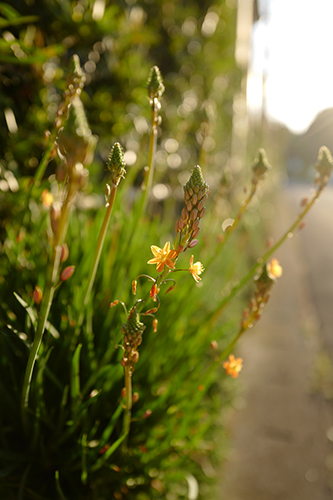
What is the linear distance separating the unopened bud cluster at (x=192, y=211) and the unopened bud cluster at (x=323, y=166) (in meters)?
0.41

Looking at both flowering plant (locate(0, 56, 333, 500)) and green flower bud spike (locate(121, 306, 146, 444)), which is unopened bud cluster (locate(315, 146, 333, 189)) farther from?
green flower bud spike (locate(121, 306, 146, 444))

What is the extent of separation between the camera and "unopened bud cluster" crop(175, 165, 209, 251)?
53 centimetres

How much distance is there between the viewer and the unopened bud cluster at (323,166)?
810 mm

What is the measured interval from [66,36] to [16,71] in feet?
1.05

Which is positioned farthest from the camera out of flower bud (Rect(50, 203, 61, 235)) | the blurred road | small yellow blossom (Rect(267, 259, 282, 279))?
the blurred road

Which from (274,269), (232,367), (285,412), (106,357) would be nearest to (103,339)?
(106,357)

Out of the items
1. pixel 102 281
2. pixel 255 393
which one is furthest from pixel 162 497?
pixel 255 393

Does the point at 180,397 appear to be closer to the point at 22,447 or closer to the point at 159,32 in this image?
the point at 22,447

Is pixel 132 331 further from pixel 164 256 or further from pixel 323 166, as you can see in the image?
pixel 323 166

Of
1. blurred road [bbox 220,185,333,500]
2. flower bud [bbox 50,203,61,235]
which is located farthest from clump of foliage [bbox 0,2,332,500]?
blurred road [bbox 220,185,333,500]

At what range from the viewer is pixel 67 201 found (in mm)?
428

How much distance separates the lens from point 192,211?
20.8 inches

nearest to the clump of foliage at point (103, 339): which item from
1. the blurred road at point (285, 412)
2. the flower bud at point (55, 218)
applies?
the flower bud at point (55, 218)

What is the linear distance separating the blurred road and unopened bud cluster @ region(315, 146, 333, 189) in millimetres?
1321
